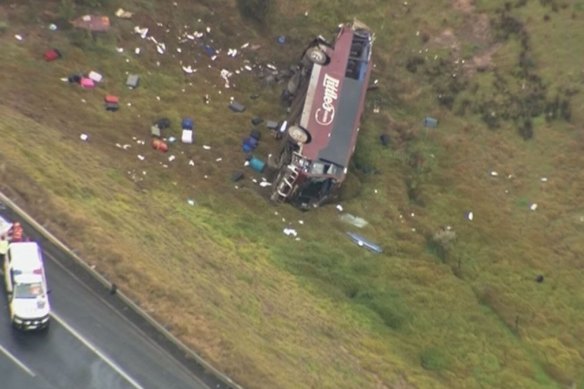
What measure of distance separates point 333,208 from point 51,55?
50.1ft

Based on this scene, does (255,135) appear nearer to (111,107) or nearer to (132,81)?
(132,81)

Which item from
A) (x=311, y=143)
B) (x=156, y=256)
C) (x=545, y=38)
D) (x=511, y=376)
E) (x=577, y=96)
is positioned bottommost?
(x=511, y=376)

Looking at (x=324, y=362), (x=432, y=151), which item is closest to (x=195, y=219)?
(x=324, y=362)

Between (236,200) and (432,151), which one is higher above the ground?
(432,151)

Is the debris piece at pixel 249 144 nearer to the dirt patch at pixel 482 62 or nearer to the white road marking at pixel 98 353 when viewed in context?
the dirt patch at pixel 482 62

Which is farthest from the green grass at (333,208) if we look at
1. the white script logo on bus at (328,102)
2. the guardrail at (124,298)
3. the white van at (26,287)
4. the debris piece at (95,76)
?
the white script logo on bus at (328,102)

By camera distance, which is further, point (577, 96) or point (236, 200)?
point (577, 96)

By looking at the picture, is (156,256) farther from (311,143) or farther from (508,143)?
(508,143)

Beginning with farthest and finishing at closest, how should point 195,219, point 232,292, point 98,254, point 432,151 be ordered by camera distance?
point 432,151 → point 195,219 → point 232,292 → point 98,254

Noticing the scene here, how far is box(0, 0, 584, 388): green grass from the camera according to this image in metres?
30.5

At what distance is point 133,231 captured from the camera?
31.6 metres

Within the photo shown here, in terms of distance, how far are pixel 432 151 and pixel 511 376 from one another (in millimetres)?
13534

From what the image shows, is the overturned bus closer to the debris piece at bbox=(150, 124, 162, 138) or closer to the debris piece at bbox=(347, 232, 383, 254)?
the debris piece at bbox=(347, 232, 383, 254)

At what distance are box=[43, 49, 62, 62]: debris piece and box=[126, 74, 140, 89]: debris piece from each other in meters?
3.41
